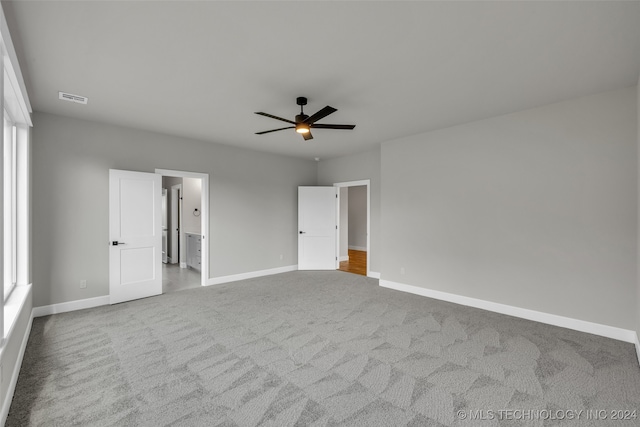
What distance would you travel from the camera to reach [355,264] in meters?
7.66

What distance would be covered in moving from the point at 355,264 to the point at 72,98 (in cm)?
630

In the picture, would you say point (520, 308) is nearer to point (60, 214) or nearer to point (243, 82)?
point (243, 82)

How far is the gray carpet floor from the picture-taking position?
196 cm

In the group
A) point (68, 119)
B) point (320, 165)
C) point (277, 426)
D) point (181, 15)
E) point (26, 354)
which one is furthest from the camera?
point (320, 165)

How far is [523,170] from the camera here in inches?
148

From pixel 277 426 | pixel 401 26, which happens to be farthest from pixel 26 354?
pixel 401 26

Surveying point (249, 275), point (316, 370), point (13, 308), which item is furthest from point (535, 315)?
point (13, 308)

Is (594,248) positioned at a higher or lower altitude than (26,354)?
higher

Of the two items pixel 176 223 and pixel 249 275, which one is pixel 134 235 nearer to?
pixel 249 275

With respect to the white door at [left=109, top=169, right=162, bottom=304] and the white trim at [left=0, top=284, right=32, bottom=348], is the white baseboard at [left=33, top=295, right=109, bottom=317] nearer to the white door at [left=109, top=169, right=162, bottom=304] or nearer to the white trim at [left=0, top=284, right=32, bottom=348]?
the white door at [left=109, top=169, right=162, bottom=304]

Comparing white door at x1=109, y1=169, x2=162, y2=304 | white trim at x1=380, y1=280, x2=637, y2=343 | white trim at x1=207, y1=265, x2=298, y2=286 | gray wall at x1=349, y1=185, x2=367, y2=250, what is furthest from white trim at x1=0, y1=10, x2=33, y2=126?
gray wall at x1=349, y1=185, x2=367, y2=250

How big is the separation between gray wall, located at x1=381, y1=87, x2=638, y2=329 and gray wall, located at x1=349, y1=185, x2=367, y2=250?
532 cm

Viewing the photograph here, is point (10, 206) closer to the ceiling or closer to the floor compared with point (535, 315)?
closer to the ceiling

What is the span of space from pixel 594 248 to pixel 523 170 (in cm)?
116
